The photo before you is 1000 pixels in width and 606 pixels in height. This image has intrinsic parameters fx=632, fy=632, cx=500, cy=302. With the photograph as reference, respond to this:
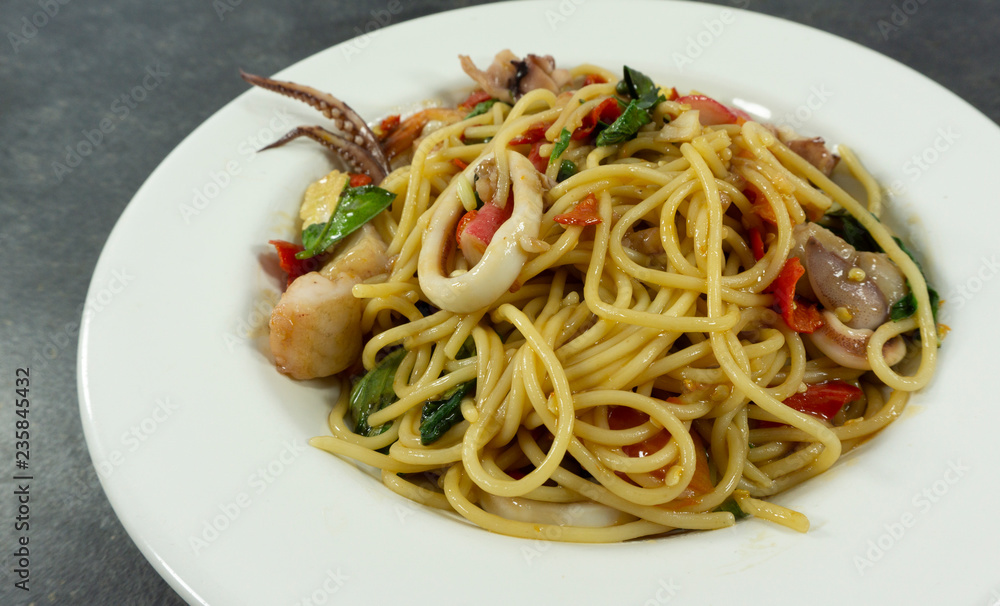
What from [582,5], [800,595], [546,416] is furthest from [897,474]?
[582,5]

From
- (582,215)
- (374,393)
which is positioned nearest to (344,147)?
(374,393)

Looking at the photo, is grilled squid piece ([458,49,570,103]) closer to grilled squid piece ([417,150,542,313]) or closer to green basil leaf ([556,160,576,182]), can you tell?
green basil leaf ([556,160,576,182])

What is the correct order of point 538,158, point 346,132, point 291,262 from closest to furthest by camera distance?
point 538,158
point 291,262
point 346,132

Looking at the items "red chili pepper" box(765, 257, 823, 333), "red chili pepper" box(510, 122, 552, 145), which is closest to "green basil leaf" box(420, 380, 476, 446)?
"red chili pepper" box(510, 122, 552, 145)

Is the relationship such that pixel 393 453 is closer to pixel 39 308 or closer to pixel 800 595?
pixel 800 595

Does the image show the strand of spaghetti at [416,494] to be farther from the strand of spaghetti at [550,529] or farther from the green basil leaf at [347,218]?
the green basil leaf at [347,218]

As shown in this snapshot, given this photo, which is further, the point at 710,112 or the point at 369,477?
the point at 710,112

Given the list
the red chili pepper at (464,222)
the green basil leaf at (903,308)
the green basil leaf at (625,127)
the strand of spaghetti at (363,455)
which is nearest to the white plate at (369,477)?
the strand of spaghetti at (363,455)

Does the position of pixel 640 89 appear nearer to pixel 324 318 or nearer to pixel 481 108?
pixel 481 108
